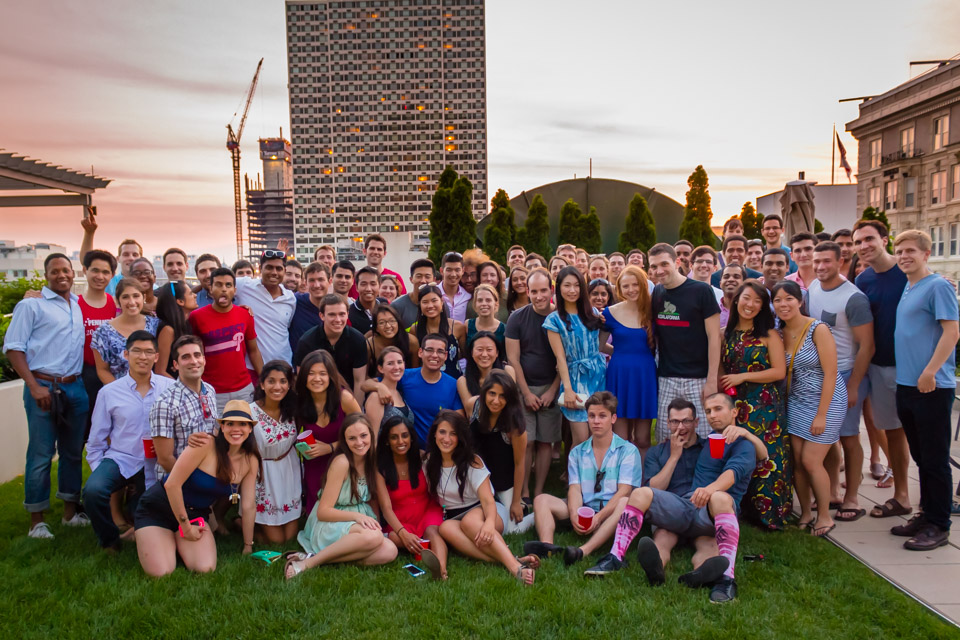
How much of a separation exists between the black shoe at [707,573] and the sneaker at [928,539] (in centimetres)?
162

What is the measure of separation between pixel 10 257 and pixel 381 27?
78.0m

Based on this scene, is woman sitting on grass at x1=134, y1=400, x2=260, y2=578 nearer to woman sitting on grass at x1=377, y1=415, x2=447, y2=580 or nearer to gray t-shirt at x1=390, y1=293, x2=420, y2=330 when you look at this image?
woman sitting on grass at x1=377, y1=415, x2=447, y2=580

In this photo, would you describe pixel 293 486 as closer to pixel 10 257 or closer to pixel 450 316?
pixel 450 316

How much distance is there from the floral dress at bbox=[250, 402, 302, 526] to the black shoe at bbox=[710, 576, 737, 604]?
2943mm

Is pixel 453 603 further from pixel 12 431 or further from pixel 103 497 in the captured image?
pixel 12 431

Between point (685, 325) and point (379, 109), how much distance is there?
358ft

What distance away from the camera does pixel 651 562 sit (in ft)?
11.7

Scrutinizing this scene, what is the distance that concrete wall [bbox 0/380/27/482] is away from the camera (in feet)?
19.9

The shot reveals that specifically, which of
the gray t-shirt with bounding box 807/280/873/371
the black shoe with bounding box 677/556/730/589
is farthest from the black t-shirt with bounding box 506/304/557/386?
the gray t-shirt with bounding box 807/280/873/371

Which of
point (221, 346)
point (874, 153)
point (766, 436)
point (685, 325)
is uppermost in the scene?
point (874, 153)

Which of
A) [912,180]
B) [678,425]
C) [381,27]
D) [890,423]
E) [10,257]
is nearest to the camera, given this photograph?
[678,425]

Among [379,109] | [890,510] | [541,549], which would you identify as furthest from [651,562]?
[379,109]

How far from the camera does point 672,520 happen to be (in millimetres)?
3975

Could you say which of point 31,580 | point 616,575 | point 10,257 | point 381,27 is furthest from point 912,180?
point 381,27
